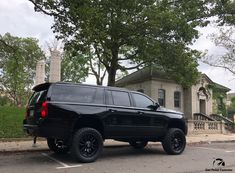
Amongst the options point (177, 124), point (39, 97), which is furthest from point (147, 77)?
point (39, 97)

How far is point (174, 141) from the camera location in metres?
11.6

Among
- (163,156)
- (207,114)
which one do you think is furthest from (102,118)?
(207,114)

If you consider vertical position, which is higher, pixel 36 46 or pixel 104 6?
pixel 36 46

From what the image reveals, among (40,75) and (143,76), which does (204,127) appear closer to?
(143,76)

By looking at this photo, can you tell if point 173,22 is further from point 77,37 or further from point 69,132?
point 69,132

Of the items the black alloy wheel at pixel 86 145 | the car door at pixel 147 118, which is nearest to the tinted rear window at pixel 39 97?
the black alloy wheel at pixel 86 145

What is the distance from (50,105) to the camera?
8.95 meters

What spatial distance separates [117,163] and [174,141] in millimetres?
2914

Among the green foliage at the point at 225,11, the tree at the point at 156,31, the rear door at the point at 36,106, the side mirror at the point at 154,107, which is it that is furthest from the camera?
the green foliage at the point at 225,11

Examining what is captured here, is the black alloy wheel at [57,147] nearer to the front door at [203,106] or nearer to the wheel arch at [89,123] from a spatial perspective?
the wheel arch at [89,123]

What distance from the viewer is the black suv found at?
906 centimetres

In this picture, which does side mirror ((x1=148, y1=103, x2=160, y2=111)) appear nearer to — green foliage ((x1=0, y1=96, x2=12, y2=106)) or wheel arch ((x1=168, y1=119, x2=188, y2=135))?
wheel arch ((x1=168, y1=119, x2=188, y2=135))

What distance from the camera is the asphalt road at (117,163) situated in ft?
27.9

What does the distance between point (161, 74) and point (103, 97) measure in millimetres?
24717
